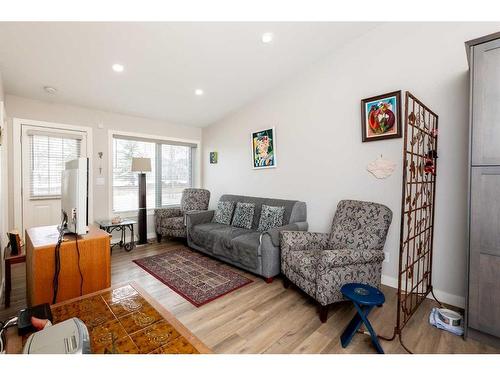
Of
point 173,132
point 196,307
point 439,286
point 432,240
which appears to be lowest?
point 196,307

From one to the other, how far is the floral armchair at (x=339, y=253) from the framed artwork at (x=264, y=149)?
1.44m

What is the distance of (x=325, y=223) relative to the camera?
3.15 meters

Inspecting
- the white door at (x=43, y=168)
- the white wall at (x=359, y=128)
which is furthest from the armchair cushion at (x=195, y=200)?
the white door at (x=43, y=168)

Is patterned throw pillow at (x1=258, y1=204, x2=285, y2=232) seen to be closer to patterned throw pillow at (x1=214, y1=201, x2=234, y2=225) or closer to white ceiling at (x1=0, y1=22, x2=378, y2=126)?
patterned throw pillow at (x1=214, y1=201, x2=234, y2=225)

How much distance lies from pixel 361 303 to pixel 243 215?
7.43 ft

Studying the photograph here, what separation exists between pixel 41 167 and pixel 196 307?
125 inches

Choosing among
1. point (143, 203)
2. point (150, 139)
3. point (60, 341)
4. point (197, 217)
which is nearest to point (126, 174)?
point (143, 203)

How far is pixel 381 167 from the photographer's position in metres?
2.66

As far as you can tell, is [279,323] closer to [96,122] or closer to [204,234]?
[204,234]

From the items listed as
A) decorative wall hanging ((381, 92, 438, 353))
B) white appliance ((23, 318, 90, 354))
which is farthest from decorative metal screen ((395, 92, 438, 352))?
white appliance ((23, 318, 90, 354))

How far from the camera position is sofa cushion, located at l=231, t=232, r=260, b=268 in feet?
9.20

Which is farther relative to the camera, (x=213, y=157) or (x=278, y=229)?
(x=213, y=157)
